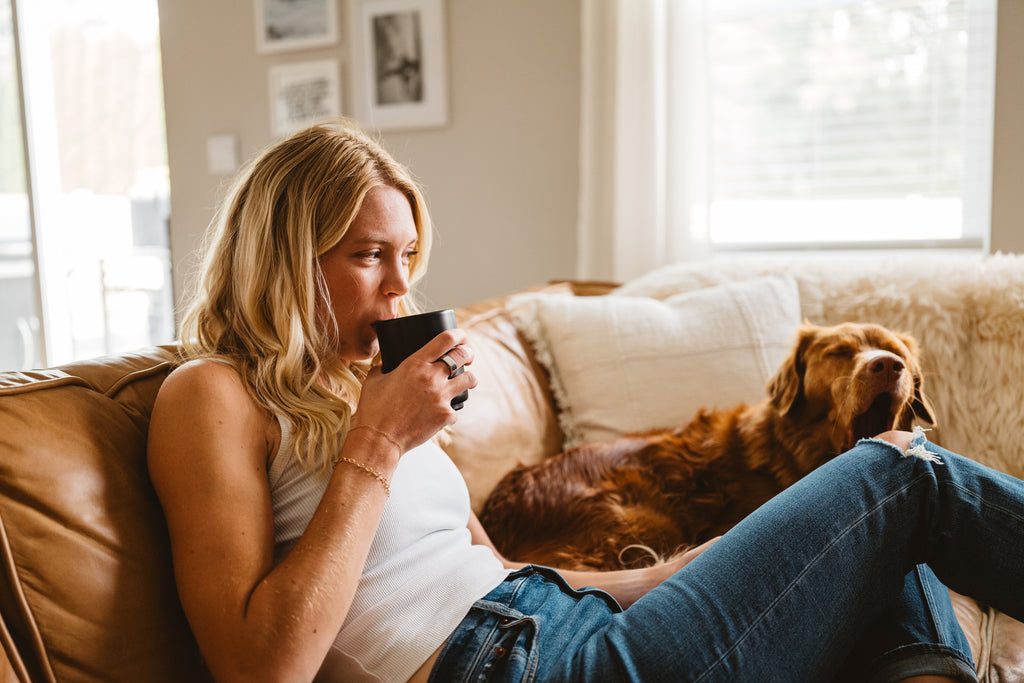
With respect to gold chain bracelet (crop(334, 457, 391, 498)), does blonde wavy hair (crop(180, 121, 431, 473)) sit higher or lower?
higher

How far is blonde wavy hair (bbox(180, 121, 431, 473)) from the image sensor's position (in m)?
0.99

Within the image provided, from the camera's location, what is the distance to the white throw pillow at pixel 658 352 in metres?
1.84

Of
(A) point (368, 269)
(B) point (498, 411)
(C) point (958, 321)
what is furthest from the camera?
(C) point (958, 321)

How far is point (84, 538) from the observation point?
0.88 meters

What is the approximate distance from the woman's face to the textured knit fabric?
18 centimetres

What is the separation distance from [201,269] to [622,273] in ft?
5.83

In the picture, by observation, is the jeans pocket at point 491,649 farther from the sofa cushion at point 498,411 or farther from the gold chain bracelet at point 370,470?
the sofa cushion at point 498,411

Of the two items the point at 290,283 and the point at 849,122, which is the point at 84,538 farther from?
the point at 849,122

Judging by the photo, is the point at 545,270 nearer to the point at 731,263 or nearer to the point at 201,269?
the point at 731,263

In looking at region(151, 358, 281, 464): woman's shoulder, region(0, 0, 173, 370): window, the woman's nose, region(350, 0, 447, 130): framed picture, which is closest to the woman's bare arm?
region(151, 358, 281, 464): woman's shoulder

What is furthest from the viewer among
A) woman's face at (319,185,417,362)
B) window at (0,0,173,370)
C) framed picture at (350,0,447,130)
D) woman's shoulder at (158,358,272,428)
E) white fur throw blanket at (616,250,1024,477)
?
window at (0,0,173,370)

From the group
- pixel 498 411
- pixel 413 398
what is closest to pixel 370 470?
pixel 413 398

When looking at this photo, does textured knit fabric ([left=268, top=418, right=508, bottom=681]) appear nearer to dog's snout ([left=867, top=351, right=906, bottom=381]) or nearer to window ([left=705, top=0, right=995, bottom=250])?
dog's snout ([left=867, top=351, right=906, bottom=381])

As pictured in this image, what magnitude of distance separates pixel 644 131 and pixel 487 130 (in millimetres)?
674
